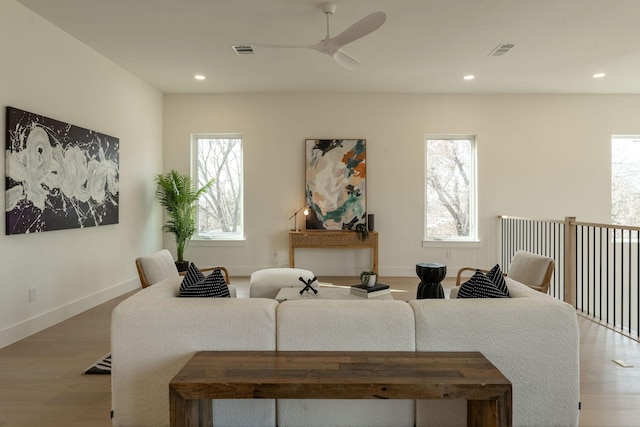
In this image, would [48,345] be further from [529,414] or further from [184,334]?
[529,414]

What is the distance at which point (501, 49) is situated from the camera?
4.37 meters

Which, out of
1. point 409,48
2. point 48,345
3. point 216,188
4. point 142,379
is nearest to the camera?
point 142,379

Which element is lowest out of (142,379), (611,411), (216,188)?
(611,411)

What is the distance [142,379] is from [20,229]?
241cm

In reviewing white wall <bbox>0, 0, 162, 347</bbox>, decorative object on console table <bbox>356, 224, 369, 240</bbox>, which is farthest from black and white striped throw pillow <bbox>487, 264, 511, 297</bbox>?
white wall <bbox>0, 0, 162, 347</bbox>

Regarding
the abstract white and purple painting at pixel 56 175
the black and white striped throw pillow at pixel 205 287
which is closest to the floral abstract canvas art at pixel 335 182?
the abstract white and purple painting at pixel 56 175

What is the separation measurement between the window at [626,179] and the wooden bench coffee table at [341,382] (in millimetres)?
6163

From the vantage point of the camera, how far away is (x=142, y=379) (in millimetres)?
1814

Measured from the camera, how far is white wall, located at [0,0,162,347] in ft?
10.8

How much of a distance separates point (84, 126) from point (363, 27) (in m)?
3.32

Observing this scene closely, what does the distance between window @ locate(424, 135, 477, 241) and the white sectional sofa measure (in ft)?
14.9

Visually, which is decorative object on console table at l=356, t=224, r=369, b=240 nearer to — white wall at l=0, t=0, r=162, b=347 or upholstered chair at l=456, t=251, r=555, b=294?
upholstered chair at l=456, t=251, r=555, b=294

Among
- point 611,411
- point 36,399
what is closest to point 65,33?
point 36,399

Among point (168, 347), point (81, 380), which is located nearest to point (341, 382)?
point (168, 347)
